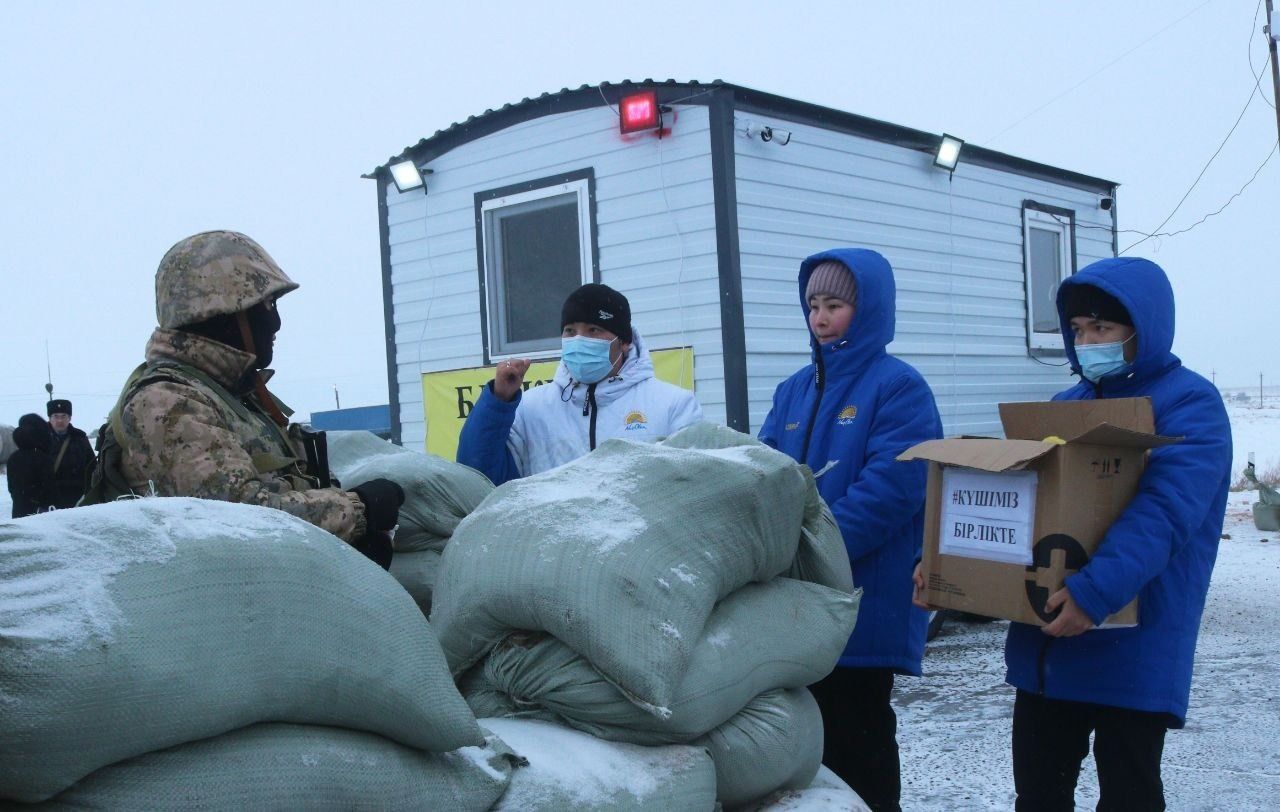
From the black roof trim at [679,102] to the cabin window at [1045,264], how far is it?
66cm

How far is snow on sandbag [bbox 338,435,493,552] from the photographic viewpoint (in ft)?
7.38

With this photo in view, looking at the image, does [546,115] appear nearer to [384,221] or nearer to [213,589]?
[384,221]

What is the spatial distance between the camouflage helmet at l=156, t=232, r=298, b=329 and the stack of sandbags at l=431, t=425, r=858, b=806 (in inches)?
27.5

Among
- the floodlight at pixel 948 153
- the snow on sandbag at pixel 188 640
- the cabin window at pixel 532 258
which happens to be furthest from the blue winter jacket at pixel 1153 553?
the floodlight at pixel 948 153

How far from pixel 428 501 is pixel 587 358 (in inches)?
30.2

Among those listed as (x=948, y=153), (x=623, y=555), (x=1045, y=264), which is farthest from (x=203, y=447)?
(x=1045, y=264)

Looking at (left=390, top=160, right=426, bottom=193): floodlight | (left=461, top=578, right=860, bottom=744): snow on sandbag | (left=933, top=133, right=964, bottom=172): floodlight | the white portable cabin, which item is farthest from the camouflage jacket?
(left=933, top=133, right=964, bottom=172): floodlight

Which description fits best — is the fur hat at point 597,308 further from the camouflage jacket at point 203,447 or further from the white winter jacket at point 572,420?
the camouflage jacket at point 203,447

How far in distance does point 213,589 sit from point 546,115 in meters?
4.81

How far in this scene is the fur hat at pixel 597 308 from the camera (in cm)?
290

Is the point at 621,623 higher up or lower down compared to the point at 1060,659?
higher up

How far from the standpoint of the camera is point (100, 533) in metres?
1.12

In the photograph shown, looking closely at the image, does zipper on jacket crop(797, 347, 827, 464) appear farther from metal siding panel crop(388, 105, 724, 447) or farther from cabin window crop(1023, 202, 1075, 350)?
cabin window crop(1023, 202, 1075, 350)

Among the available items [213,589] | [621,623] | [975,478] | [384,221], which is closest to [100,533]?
[213,589]
